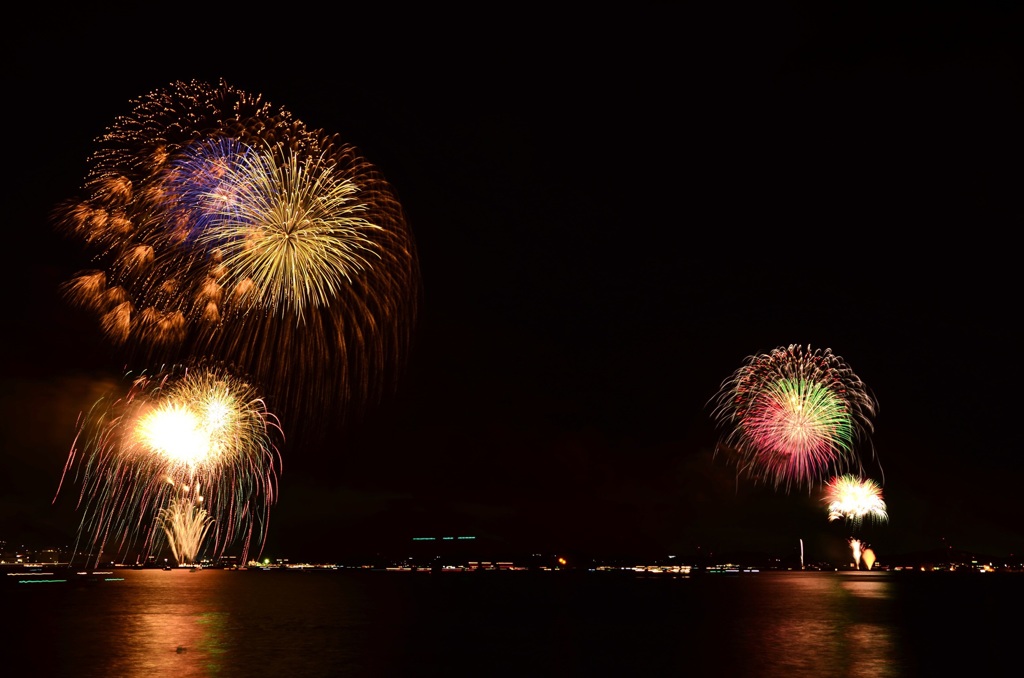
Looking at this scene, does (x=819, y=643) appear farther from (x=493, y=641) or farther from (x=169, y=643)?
(x=169, y=643)

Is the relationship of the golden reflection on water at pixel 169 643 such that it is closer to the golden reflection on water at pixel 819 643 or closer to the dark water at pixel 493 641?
the dark water at pixel 493 641

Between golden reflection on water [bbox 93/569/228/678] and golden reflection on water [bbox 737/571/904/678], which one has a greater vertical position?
golden reflection on water [bbox 737/571/904/678]

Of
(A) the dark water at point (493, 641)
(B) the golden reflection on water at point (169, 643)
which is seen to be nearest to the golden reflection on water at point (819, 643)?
(A) the dark water at point (493, 641)

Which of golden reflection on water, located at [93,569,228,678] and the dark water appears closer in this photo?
golden reflection on water, located at [93,569,228,678]

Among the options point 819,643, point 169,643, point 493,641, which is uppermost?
point 819,643

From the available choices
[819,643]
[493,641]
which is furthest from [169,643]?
[819,643]

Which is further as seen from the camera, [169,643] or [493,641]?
[493,641]

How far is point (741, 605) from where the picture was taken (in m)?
104

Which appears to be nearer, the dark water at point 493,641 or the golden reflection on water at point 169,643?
the golden reflection on water at point 169,643

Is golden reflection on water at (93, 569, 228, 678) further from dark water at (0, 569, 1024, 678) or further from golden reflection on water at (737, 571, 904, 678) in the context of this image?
golden reflection on water at (737, 571, 904, 678)

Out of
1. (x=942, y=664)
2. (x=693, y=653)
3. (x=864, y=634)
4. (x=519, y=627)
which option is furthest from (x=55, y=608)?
(x=942, y=664)

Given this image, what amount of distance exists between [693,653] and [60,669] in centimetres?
3162

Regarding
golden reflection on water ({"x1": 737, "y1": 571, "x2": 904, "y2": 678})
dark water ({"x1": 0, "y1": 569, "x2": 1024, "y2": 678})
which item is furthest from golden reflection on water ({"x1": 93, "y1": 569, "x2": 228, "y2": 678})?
golden reflection on water ({"x1": 737, "y1": 571, "x2": 904, "y2": 678})

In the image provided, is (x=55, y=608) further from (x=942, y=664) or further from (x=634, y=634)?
(x=942, y=664)
